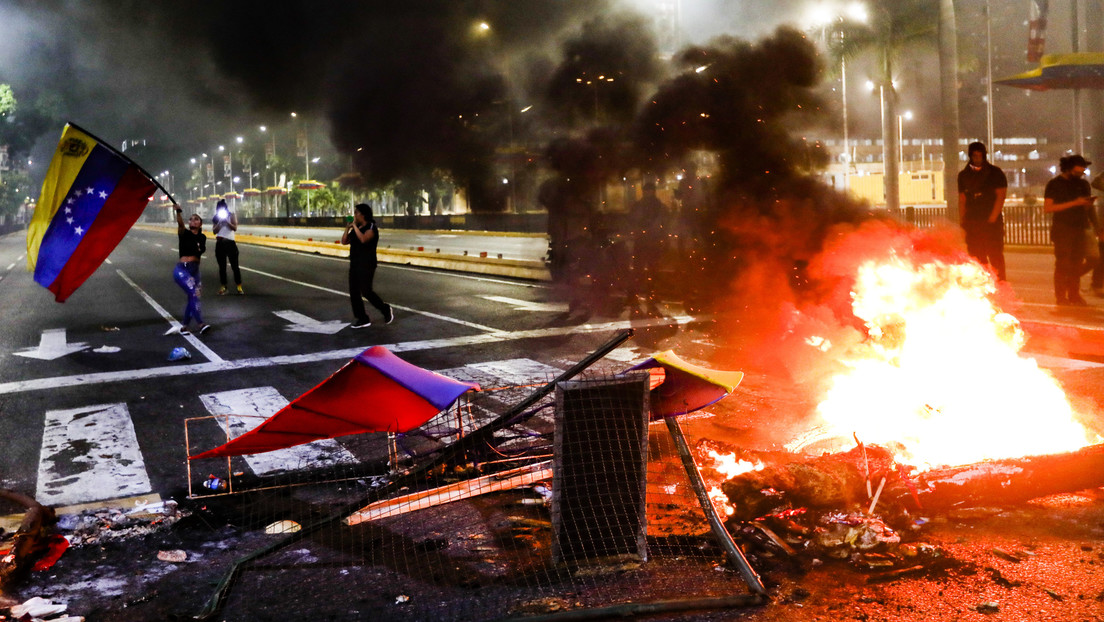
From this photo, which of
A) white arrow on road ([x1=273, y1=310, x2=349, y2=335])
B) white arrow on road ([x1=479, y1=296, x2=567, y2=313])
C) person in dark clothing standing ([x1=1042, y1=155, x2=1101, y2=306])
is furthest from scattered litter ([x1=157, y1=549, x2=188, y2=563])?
person in dark clothing standing ([x1=1042, y1=155, x2=1101, y2=306])

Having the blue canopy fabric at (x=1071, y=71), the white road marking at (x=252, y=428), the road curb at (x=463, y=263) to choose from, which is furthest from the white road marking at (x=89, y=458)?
the blue canopy fabric at (x=1071, y=71)

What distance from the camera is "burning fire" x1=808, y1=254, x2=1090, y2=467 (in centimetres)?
496

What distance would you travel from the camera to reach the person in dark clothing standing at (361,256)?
11414 millimetres

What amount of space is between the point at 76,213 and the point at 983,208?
373 inches

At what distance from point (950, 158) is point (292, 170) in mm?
61107

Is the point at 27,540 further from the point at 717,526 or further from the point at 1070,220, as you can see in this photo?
the point at 1070,220

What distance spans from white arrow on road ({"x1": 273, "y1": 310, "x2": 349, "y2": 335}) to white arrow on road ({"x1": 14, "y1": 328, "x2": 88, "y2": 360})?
2583 mm

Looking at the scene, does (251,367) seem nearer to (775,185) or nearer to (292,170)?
(775,185)

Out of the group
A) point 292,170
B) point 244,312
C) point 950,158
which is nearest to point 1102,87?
point 950,158

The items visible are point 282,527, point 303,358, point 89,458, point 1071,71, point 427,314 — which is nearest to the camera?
point 282,527

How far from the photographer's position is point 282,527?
14.9ft

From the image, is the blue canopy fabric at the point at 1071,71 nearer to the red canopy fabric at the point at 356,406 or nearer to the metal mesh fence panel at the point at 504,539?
the metal mesh fence panel at the point at 504,539

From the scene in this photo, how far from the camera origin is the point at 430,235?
37.9 meters

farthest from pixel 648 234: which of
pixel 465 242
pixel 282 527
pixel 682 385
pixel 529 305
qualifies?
pixel 465 242
